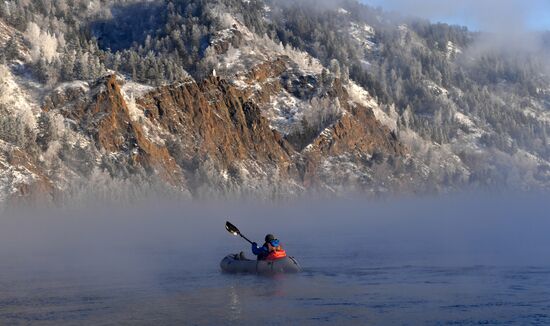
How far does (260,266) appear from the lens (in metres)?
79.1

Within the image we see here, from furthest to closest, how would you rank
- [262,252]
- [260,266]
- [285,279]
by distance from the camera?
[262,252], [260,266], [285,279]

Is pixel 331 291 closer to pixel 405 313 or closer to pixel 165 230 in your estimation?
pixel 405 313

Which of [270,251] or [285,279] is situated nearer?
[285,279]

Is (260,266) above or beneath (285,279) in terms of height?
above

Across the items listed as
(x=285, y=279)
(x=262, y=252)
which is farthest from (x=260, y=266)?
(x=285, y=279)

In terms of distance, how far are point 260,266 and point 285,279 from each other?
416 cm

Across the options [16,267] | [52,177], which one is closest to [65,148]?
[52,177]

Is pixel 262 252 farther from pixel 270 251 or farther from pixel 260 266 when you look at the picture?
pixel 260 266

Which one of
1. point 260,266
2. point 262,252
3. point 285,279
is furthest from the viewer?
point 262,252

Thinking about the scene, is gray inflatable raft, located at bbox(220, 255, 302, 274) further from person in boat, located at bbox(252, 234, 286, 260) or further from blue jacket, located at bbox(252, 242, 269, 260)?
blue jacket, located at bbox(252, 242, 269, 260)

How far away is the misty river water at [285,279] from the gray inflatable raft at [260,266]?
1.02 metres

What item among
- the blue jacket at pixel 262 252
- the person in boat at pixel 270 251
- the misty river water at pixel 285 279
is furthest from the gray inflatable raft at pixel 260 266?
the misty river water at pixel 285 279

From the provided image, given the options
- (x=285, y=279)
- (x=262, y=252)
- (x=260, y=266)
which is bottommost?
(x=285, y=279)

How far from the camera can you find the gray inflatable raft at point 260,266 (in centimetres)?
7850
